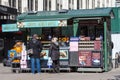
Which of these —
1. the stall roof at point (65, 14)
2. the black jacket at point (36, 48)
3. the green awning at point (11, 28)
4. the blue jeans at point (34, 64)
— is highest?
the stall roof at point (65, 14)

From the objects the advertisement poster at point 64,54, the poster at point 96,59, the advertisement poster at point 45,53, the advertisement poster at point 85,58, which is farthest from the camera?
the advertisement poster at point 45,53

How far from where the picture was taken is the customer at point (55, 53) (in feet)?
65.9

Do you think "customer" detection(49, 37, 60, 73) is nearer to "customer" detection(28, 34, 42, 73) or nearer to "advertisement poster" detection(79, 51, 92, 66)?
"customer" detection(28, 34, 42, 73)

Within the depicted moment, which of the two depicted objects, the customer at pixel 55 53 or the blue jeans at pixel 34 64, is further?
the blue jeans at pixel 34 64

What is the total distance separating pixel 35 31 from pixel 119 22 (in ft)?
65.0

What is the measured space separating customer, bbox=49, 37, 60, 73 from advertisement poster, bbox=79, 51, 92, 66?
3.72ft

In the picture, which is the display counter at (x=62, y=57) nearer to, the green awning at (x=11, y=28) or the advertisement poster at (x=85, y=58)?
the advertisement poster at (x=85, y=58)

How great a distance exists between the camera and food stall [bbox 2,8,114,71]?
20.5 metres

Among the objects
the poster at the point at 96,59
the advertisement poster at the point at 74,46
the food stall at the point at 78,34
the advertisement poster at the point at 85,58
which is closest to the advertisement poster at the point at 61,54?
the food stall at the point at 78,34

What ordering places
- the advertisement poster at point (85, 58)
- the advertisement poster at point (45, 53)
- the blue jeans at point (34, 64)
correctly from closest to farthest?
the blue jeans at point (34, 64)
the advertisement poster at point (85, 58)
the advertisement poster at point (45, 53)

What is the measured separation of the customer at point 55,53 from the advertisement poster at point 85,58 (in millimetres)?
1135

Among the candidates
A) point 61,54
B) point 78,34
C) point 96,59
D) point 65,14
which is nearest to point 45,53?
point 61,54

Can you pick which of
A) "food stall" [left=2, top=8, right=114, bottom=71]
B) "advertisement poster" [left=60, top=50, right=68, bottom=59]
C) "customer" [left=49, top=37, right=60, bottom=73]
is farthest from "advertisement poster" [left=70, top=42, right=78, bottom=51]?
"customer" [left=49, top=37, right=60, bottom=73]

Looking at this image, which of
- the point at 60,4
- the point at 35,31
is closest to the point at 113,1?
the point at 60,4
